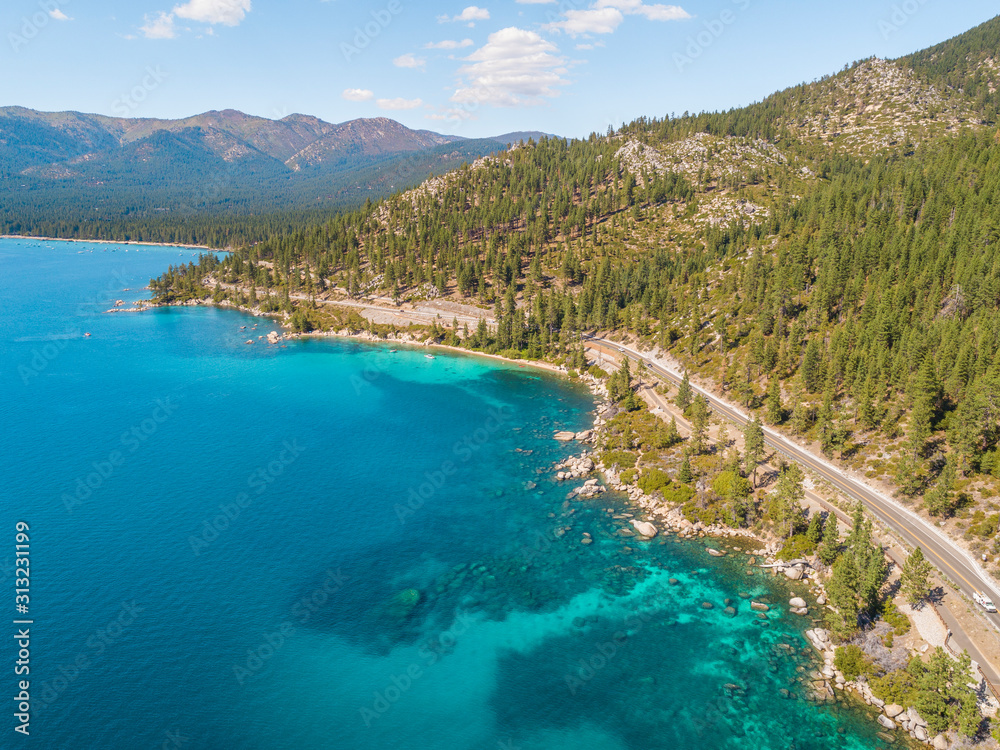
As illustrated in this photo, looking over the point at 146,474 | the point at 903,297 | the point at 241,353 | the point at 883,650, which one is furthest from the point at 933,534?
the point at 241,353

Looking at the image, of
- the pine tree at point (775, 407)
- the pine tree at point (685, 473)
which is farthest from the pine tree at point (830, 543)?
the pine tree at point (775, 407)

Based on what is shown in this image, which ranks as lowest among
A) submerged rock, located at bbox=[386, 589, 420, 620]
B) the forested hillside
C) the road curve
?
submerged rock, located at bbox=[386, 589, 420, 620]

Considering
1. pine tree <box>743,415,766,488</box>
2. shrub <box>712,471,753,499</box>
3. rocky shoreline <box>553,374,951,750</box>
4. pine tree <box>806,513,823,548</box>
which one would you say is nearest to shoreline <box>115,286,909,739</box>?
rocky shoreline <box>553,374,951,750</box>

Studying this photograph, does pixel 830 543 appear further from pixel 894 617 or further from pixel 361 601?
A: pixel 361 601

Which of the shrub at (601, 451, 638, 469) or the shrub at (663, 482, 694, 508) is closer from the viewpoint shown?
the shrub at (663, 482, 694, 508)

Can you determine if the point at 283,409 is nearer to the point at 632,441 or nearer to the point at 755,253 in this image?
the point at 632,441

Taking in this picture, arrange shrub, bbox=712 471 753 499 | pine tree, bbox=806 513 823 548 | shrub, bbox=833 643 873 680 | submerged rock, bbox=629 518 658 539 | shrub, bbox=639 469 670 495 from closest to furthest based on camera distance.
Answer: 1. shrub, bbox=833 643 873 680
2. pine tree, bbox=806 513 823 548
3. submerged rock, bbox=629 518 658 539
4. shrub, bbox=712 471 753 499
5. shrub, bbox=639 469 670 495

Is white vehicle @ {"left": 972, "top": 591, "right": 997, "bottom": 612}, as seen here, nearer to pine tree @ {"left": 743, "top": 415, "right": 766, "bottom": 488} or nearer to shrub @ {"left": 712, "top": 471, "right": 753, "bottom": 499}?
shrub @ {"left": 712, "top": 471, "right": 753, "bottom": 499}

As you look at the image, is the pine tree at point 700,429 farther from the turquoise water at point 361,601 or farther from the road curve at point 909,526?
the turquoise water at point 361,601
